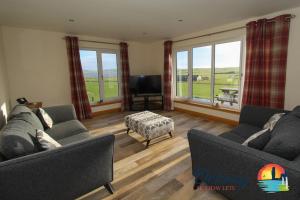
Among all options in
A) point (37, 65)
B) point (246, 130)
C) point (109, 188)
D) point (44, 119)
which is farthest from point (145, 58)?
point (109, 188)

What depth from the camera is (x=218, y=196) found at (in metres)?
1.70

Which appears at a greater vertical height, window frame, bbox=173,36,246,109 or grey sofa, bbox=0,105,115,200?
window frame, bbox=173,36,246,109

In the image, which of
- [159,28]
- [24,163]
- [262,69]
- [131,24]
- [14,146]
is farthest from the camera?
[159,28]

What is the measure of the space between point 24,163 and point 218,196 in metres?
1.79

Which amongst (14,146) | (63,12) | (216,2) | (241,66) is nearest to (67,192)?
(14,146)

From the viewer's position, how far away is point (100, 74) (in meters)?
4.95

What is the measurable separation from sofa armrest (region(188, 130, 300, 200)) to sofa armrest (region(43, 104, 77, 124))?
235cm

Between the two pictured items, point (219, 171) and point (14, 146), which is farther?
point (219, 171)

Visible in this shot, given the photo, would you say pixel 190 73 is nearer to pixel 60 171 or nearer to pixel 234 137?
pixel 234 137

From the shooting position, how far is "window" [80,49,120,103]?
4723 millimetres

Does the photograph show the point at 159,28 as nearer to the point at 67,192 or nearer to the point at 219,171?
the point at 219,171

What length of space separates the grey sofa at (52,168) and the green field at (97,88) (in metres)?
3.49

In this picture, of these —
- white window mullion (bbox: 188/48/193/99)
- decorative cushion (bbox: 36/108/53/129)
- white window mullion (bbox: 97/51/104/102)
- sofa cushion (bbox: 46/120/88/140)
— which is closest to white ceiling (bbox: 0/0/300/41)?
white window mullion (bbox: 188/48/193/99)

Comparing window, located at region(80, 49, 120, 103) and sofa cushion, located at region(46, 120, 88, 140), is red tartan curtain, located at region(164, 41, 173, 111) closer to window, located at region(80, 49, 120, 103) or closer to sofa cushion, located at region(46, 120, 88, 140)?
window, located at region(80, 49, 120, 103)
